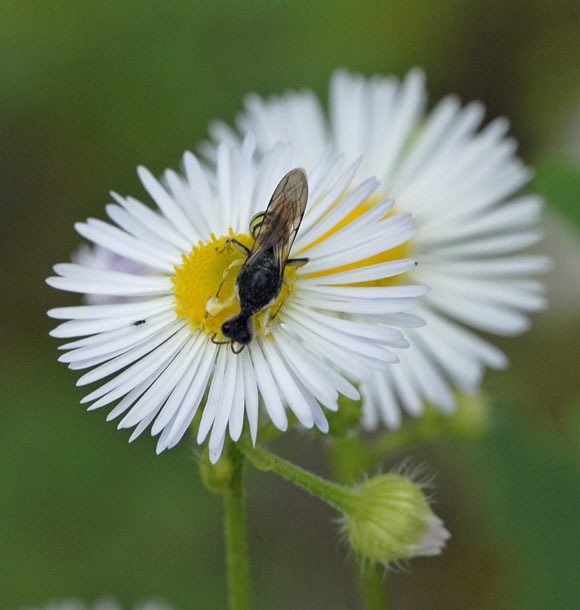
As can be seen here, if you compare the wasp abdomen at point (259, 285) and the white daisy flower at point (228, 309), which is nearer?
the white daisy flower at point (228, 309)

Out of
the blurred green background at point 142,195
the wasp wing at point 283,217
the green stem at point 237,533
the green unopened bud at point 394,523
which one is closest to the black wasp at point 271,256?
the wasp wing at point 283,217

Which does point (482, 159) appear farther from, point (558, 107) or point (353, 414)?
point (558, 107)

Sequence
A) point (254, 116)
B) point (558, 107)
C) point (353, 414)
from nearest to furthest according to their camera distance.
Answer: point (353, 414) → point (254, 116) → point (558, 107)

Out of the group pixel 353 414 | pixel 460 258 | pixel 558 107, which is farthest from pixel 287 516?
pixel 353 414

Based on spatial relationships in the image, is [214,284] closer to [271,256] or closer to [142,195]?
[271,256]

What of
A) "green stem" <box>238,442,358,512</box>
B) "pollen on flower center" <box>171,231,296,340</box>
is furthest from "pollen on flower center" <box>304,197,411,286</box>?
"green stem" <box>238,442,358,512</box>

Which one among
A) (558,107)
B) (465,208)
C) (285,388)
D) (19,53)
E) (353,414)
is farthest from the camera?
(558,107)

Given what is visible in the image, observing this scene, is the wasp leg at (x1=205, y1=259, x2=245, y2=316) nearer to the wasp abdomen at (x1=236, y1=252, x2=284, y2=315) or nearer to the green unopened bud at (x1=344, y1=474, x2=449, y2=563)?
the wasp abdomen at (x1=236, y1=252, x2=284, y2=315)

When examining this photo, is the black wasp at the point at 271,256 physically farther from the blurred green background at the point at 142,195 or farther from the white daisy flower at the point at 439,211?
the blurred green background at the point at 142,195
